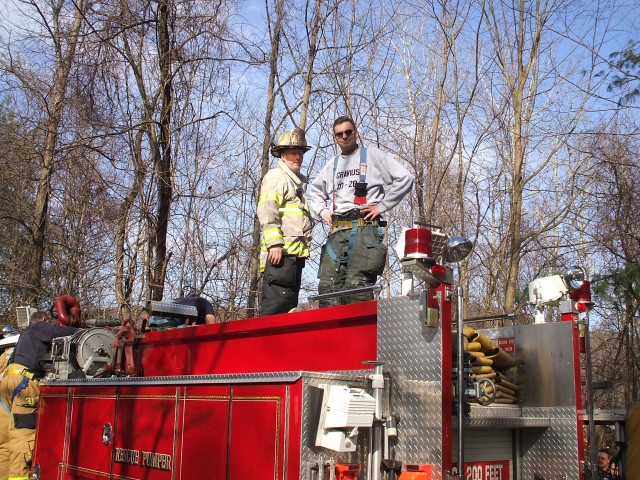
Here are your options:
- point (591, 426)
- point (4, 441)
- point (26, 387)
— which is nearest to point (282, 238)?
point (591, 426)

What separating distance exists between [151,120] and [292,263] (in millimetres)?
5832

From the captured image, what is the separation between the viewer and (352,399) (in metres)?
3.33

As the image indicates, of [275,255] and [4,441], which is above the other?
[275,255]

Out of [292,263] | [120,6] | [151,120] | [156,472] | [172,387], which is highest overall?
[120,6]

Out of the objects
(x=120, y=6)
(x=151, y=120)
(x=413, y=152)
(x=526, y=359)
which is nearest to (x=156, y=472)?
(x=526, y=359)

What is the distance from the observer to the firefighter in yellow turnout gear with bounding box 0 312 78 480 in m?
6.63

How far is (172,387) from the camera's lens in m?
4.38

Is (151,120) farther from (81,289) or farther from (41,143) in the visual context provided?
(81,289)

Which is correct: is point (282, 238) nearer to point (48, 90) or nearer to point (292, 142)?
point (292, 142)

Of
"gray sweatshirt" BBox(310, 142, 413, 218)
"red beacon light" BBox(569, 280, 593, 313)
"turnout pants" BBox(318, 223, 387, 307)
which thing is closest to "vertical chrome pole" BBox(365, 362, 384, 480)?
"turnout pants" BBox(318, 223, 387, 307)

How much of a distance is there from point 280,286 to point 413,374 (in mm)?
1817

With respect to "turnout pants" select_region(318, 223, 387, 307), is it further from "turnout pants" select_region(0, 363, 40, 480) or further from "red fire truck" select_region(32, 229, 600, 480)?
"turnout pants" select_region(0, 363, 40, 480)

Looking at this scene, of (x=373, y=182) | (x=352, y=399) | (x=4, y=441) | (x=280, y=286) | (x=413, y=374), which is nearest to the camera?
(x=352, y=399)

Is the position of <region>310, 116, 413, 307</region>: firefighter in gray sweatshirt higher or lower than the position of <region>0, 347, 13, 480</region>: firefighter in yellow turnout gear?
higher
